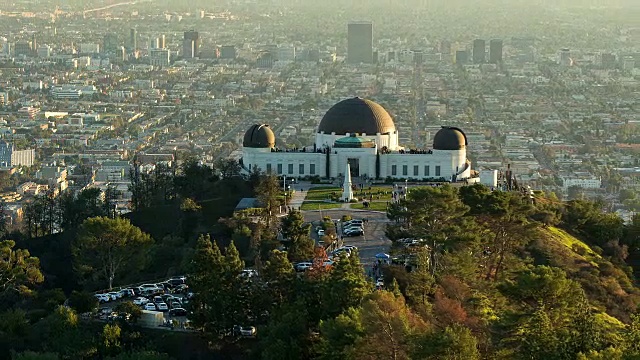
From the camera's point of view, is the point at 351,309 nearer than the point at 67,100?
Yes

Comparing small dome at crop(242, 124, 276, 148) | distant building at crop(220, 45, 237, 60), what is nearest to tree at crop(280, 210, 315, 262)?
small dome at crop(242, 124, 276, 148)

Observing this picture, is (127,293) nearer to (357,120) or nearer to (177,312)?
(177,312)

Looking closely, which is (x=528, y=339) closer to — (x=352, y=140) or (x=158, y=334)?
(x=158, y=334)

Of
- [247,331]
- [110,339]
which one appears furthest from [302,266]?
[110,339]

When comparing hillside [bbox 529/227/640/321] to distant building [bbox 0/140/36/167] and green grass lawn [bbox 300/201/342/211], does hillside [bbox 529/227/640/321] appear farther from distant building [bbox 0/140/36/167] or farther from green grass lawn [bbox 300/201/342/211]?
distant building [bbox 0/140/36/167]

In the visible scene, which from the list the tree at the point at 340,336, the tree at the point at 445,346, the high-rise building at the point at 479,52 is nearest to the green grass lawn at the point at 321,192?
the tree at the point at 340,336

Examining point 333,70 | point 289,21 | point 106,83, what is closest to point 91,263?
point 106,83
